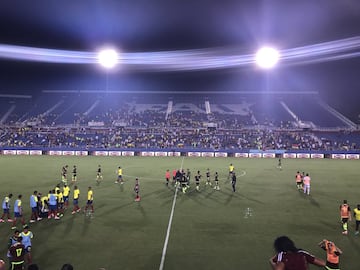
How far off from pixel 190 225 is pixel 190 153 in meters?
36.5

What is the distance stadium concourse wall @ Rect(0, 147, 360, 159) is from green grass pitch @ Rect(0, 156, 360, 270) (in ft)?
70.6

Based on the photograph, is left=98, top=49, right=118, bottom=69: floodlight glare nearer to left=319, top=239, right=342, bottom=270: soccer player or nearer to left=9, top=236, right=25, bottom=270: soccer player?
left=9, top=236, right=25, bottom=270: soccer player

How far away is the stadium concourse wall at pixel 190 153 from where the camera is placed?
2040 inches

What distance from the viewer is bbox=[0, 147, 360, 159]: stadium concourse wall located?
5181cm

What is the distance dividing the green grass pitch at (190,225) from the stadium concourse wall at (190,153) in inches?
847

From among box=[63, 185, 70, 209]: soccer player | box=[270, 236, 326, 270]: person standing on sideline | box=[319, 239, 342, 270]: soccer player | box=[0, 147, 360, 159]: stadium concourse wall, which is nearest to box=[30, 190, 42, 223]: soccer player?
box=[63, 185, 70, 209]: soccer player

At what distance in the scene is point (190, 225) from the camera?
17047 mm

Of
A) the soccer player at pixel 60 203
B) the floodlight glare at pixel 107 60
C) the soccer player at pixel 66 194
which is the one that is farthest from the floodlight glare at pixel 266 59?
the soccer player at pixel 60 203

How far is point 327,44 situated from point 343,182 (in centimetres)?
1583

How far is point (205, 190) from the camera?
2609cm

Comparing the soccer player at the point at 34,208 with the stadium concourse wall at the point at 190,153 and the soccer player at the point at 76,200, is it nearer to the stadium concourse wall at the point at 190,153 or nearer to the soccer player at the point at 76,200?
the soccer player at the point at 76,200

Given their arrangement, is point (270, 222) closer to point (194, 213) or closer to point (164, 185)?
point (194, 213)

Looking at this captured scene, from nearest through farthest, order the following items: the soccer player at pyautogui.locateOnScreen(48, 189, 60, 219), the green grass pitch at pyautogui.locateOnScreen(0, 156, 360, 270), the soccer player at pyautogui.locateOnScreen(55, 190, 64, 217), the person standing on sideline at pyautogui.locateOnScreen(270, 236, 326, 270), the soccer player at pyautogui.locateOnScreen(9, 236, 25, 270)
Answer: the person standing on sideline at pyautogui.locateOnScreen(270, 236, 326, 270), the soccer player at pyautogui.locateOnScreen(9, 236, 25, 270), the green grass pitch at pyautogui.locateOnScreen(0, 156, 360, 270), the soccer player at pyautogui.locateOnScreen(48, 189, 60, 219), the soccer player at pyautogui.locateOnScreen(55, 190, 64, 217)

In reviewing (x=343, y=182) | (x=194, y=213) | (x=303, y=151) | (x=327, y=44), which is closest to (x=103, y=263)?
(x=194, y=213)
